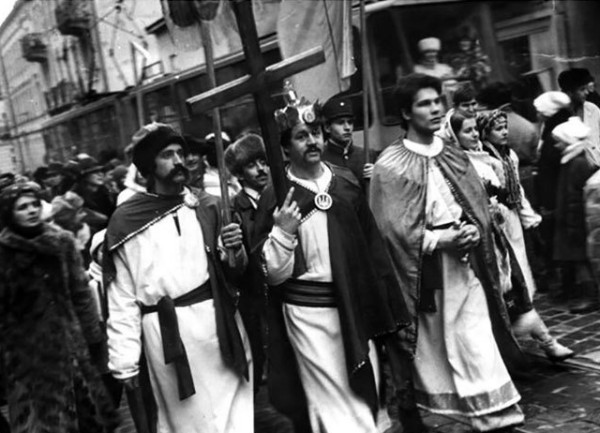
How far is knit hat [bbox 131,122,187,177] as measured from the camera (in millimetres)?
4434

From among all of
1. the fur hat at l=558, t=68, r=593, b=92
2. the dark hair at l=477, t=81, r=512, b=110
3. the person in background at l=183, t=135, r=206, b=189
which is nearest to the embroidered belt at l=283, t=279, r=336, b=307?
the person in background at l=183, t=135, r=206, b=189

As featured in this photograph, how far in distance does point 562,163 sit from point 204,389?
451 centimetres

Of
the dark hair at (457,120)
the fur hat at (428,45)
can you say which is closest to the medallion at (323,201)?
the dark hair at (457,120)

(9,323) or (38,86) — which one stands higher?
(38,86)

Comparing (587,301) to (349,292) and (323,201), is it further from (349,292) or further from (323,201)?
(323,201)

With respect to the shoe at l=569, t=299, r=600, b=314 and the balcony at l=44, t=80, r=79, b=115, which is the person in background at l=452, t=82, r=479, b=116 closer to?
the shoe at l=569, t=299, r=600, b=314

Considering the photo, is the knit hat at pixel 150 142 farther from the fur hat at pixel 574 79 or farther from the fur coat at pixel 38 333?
the fur hat at pixel 574 79

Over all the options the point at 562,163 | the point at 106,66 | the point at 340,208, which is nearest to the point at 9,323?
the point at 340,208

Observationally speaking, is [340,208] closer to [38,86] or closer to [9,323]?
[9,323]

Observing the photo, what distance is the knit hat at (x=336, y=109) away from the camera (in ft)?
21.4

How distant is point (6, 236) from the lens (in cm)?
504

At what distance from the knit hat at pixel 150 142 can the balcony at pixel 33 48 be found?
75.2 ft

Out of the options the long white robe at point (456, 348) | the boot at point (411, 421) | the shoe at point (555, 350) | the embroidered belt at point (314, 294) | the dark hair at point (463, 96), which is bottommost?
the shoe at point (555, 350)

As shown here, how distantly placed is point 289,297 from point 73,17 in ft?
64.2
